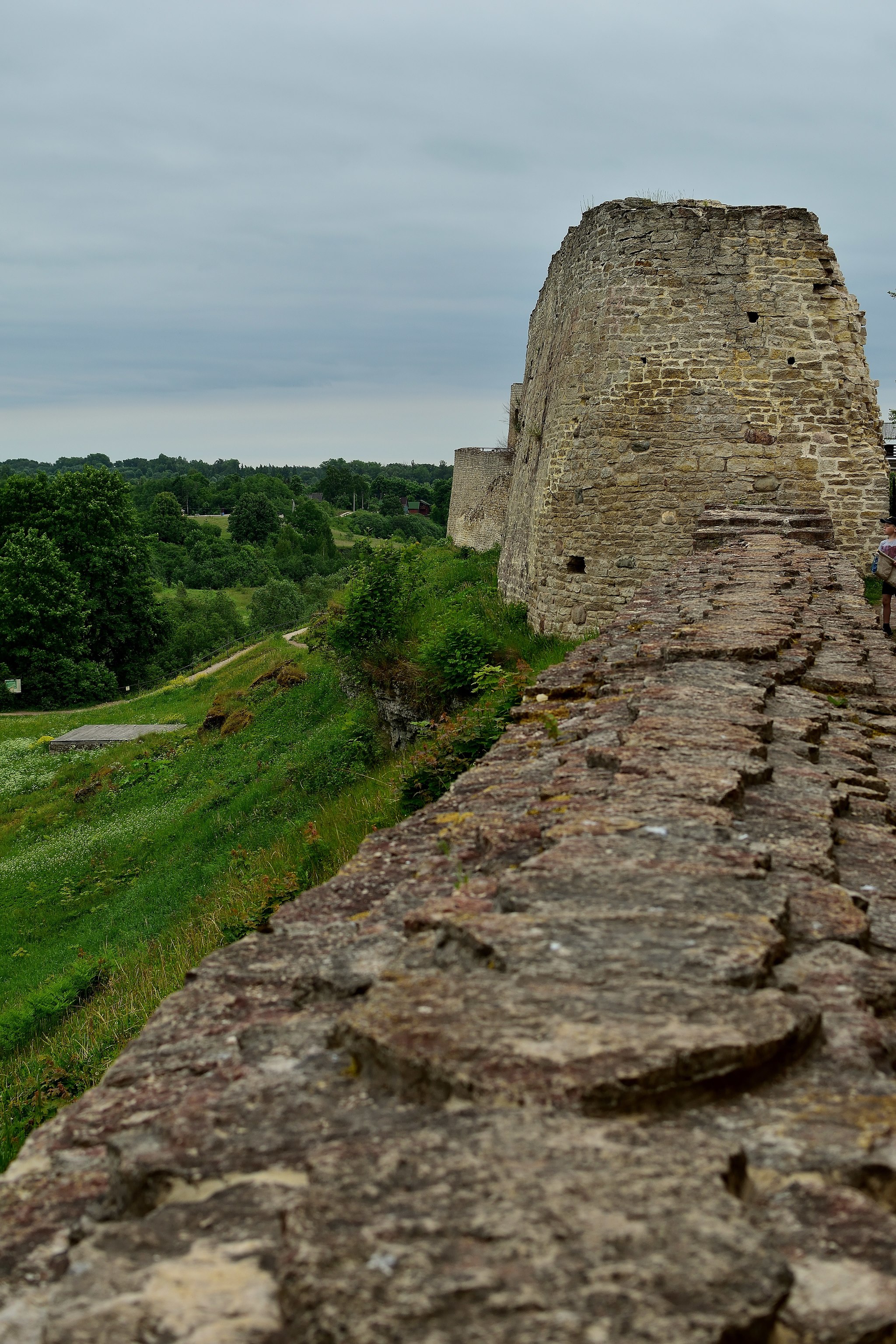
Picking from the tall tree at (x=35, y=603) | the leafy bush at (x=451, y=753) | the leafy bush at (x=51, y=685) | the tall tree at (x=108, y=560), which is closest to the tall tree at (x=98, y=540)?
the tall tree at (x=108, y=560)

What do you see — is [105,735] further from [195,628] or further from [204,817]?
[195,628]

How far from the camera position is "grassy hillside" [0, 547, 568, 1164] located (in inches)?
297

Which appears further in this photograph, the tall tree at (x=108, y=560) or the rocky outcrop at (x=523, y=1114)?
the tall tree at (x=108, y=560)

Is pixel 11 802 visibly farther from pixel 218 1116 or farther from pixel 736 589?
pixel 218 1116

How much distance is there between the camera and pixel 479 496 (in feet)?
114

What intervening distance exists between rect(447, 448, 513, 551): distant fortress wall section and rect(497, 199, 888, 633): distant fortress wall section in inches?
709

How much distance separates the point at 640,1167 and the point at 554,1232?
194mm

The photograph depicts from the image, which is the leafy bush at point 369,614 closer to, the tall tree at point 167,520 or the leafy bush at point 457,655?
the leafy bush at point 457,655

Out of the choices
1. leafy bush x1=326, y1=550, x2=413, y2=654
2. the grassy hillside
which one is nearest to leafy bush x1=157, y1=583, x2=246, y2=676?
the grassy hillside

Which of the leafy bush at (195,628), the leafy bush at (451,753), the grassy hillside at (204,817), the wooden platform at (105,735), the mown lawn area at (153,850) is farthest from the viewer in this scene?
the leafy bush at (195,628)

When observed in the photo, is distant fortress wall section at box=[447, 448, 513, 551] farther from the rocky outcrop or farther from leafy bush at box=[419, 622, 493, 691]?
the rocky outcrop

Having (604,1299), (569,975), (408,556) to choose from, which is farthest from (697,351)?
(604,1299)

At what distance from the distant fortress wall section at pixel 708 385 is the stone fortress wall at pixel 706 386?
0.02 m

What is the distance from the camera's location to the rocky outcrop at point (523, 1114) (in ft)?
4.37
